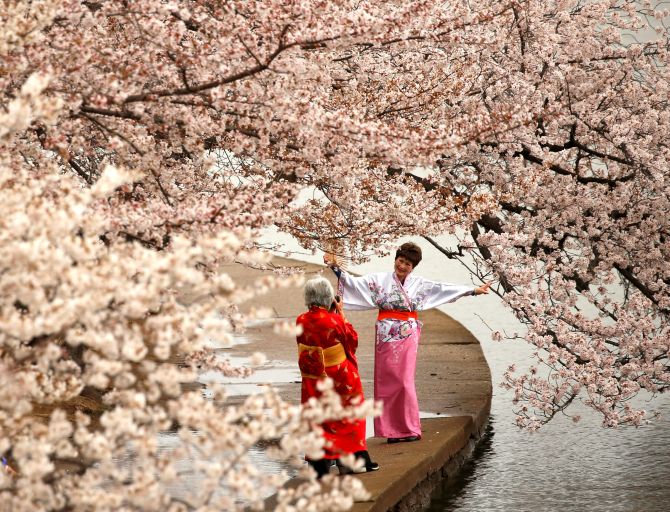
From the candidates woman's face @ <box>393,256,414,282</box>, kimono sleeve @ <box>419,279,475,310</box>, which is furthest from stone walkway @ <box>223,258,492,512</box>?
woman's face @ <box>393,256,414,282</box>

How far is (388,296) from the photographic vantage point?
8086mm

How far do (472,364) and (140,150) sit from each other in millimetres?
6794

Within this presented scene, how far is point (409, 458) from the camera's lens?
298 inches

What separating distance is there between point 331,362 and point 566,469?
2805 mm

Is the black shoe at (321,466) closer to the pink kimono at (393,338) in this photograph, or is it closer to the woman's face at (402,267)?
the pink kimono at (393,338)

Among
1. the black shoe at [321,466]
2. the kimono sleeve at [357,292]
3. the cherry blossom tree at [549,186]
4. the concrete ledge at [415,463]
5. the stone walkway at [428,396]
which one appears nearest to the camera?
the concrete ledge at [415,463]

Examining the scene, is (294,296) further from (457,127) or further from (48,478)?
(48,478)

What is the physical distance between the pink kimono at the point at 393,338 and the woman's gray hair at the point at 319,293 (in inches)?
38.3

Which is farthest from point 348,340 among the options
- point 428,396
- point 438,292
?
point 428,396

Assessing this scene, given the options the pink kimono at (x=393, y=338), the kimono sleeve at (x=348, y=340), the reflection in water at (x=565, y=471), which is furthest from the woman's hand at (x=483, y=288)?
the reflection in water at (x=565, y=471)

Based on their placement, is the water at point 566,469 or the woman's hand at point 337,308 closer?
the woman's hand at point 337,308

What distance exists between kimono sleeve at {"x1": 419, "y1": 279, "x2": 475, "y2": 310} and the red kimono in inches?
47.8

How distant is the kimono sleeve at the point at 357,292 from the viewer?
8117mm

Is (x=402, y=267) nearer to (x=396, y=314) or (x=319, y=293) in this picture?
(x=396, y=314)
